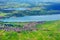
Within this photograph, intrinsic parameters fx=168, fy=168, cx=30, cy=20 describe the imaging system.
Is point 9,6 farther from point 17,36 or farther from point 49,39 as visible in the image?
point 49,39

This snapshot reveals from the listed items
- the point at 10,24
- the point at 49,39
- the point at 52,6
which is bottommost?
the point at 49,39

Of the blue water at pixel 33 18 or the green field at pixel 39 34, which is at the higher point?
the blue water at pixel 33 18

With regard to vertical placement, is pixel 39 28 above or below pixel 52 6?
below

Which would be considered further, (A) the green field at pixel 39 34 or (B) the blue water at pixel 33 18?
(B) the blue water at pixel 33 18

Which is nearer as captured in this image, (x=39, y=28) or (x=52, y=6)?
(x=39, y=28)

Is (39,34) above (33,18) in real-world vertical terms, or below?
below

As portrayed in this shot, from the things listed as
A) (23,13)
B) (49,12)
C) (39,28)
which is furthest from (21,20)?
(49,12)

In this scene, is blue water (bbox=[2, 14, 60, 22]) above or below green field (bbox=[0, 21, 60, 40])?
above

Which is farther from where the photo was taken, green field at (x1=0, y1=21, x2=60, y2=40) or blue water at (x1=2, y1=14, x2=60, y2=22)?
blue water at (x1=2, y1=14, x2=60, y2=22)
